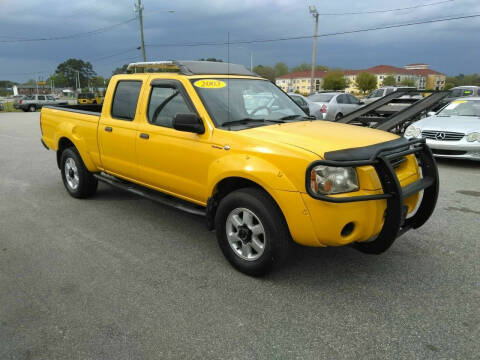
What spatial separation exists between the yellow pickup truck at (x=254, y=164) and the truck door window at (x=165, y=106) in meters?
0.02

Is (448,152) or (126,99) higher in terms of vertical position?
(126,99)

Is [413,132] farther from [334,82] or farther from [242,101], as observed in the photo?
[334,82]

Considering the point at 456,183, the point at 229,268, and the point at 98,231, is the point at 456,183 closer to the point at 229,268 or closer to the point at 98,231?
the point at 229,268

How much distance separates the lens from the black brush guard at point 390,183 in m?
2.95

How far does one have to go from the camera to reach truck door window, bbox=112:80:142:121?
15.5ft

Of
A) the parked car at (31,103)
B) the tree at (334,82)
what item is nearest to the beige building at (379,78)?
the tree at (334,82)

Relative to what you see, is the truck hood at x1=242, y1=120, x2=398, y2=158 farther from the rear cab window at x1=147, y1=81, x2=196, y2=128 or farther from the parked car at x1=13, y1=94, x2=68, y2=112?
the parked car at x1=13, y1=94, x2=68, y2=112

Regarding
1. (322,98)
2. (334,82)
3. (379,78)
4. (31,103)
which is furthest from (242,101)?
(379,78)

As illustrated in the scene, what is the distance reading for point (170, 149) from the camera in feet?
13.6

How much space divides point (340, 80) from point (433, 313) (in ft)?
329

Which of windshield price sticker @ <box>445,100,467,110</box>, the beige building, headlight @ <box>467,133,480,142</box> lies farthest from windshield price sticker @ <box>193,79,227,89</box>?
the beige building

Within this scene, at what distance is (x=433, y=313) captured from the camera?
9.82 ft

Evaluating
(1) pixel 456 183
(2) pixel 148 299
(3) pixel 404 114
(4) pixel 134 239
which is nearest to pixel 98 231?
(4) pixel 134 239

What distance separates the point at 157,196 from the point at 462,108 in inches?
336
